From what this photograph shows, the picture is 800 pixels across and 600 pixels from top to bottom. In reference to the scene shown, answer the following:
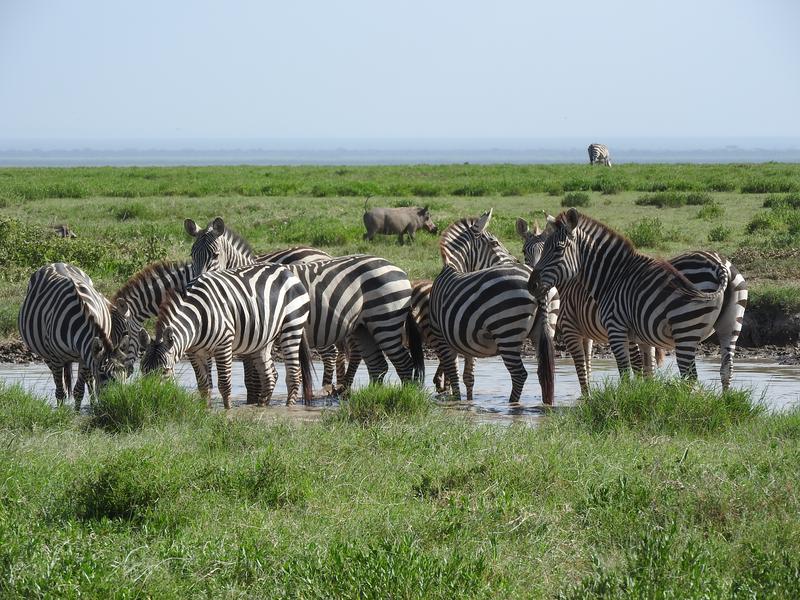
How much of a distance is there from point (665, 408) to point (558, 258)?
2045mm

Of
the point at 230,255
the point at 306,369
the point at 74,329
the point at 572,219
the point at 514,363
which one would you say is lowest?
the point at 306,369

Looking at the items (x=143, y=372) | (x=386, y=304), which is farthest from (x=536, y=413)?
(x=143, y=372)

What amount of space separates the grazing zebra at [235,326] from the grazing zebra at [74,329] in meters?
0.28

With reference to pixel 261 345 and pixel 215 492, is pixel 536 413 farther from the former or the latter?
pixel 215 492

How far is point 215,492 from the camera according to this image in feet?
18.3

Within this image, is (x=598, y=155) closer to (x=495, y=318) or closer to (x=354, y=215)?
(x=354, y=215)

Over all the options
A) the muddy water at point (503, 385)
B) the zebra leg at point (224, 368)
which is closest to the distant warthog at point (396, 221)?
the muddy water at point (503, 385)

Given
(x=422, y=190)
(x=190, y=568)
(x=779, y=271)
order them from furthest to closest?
(x=422, y=190) < (x=779, y=271) < (x=190, y=568)

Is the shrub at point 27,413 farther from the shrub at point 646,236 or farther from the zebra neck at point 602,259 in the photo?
the shrub at point 646,236

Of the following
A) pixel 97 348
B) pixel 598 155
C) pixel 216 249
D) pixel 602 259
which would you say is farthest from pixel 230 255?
pixel 598 155

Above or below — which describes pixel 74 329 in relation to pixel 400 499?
above

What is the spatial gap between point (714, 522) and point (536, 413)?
152 inches

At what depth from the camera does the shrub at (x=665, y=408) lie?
23.8 ft

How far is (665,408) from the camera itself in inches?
290
